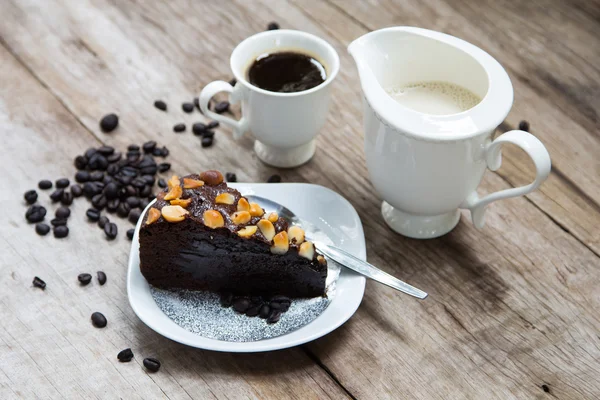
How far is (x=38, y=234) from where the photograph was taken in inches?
69.4

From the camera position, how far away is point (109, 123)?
2004 millimetres

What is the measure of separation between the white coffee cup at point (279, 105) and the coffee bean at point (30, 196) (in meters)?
0.47

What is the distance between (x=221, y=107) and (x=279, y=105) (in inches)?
13.6

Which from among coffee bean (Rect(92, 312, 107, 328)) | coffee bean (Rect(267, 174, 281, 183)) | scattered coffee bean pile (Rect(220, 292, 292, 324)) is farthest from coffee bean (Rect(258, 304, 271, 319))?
coffee bean (Rect(267, 174, 281, 183))

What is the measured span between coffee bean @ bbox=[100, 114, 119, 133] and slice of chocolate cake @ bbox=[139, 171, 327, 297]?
0.49 meters

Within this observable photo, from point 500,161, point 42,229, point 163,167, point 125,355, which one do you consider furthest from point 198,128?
point 500,161

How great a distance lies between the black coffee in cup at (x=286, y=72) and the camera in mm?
1859

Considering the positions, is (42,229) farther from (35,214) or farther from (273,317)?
(273,317)

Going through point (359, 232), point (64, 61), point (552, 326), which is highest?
point (64, 61)

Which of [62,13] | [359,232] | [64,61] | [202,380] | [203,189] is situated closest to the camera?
[202,380]

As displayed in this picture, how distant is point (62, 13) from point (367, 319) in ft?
4.77

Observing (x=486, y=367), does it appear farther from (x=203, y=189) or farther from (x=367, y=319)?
(x=203, y=189)

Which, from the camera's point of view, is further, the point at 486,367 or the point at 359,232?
the point at 359,232

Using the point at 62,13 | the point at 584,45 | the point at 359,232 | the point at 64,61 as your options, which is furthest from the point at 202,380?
the point at 584,45
